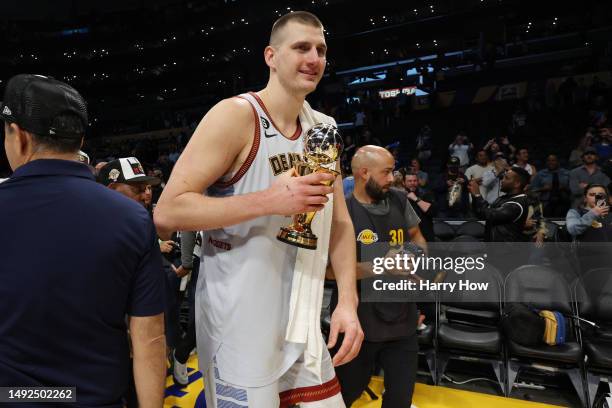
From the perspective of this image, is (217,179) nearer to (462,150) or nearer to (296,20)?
(296,20)

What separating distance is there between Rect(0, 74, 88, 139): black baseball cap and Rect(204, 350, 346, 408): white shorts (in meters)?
0.84

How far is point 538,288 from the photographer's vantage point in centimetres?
428

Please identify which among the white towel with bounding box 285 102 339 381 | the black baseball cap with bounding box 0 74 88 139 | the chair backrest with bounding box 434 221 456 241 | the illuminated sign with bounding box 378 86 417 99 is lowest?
the chair backrest with bounding box 434 221 456 241

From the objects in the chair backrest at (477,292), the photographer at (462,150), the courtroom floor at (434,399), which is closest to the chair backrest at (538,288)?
the chair backrest at (477,292)

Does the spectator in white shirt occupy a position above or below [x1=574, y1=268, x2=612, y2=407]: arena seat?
above

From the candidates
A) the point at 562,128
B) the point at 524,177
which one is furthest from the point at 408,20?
the point at 524,177

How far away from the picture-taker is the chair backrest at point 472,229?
5.97 meters

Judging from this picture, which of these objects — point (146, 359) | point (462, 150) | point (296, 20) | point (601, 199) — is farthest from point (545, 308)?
point (462, 150)

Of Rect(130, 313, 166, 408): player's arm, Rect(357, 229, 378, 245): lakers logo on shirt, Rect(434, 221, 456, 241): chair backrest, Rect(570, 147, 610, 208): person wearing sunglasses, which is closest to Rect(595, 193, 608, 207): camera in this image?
Rect(434, 221, 456, 241): chair backrest

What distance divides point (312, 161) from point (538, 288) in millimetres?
3731

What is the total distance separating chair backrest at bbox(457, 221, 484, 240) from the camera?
5.97 metres

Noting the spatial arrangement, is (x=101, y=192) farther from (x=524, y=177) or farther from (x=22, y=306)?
(x=524, y=177)

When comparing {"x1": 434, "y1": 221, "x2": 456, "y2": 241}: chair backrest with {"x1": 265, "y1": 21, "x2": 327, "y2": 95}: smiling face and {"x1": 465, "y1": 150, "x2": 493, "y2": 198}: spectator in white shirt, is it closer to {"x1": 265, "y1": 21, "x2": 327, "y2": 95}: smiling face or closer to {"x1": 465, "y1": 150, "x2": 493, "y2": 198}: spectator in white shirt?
{"x1": 465, "y1": 150, "x2": 493, "y2": 198}: spectator in white shirt

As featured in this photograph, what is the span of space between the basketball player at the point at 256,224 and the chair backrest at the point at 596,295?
3.48 metres
